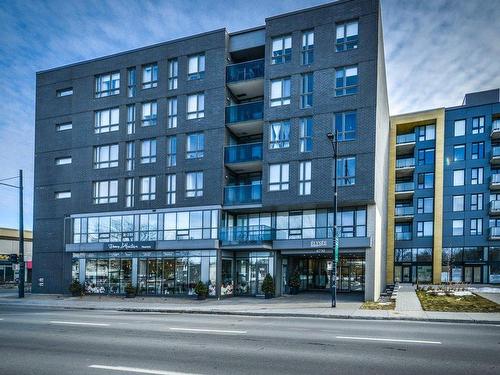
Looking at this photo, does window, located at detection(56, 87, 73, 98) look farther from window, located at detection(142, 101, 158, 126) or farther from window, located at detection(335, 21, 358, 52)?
window, located at detection(335, 21, 358, 52)

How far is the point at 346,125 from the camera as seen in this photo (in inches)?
980


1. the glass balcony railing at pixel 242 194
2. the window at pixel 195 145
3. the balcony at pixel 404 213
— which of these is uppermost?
the window at pixel 195 145

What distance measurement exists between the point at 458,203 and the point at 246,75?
101 ft

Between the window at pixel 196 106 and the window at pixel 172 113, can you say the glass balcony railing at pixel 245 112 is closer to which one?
the window at pixel 196 106

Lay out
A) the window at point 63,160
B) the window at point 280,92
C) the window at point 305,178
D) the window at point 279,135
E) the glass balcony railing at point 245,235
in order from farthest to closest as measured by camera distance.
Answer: the window at point 63,160 < the window at point 280,92 < the window at point 279,135 < the glass balcony railing at point 245,235 < the window at point 305,178

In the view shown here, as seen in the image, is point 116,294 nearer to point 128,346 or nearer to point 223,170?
point 223,170

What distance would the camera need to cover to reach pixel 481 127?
1761 inches


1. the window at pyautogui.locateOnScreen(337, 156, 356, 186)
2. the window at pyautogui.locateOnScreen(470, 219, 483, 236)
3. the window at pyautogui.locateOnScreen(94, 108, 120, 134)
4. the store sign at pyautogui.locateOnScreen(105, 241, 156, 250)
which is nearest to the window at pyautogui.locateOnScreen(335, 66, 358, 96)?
the window at pyautogui.locateOnScreen(337, 156, 356, 186)

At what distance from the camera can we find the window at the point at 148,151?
30.2m

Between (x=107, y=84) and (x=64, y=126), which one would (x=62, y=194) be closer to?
(x=64, y=126)

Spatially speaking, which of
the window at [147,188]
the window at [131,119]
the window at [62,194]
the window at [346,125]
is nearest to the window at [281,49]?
the window at [346,125]

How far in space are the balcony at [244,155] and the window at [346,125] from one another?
5490 millimetres

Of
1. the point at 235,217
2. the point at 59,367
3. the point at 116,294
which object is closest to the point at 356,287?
the point at 235,217

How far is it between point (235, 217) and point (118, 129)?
1173 cm
